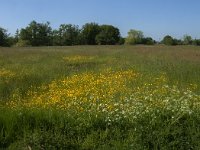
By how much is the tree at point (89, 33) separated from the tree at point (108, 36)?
1.87 meters

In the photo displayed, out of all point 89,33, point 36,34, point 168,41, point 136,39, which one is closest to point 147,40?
point 136,39

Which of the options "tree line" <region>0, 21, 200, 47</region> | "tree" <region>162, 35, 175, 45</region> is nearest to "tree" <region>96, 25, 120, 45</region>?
"tree line" <region>0, 21, 200, 47</region>

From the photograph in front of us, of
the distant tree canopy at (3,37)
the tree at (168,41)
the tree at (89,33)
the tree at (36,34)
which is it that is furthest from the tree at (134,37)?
the distant tree canopy at (3,37)

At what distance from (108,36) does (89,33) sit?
5113 millimetres

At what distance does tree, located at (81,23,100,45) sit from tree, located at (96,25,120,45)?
187cm

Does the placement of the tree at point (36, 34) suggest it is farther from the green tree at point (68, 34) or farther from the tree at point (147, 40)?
the tree at point (147, 40)

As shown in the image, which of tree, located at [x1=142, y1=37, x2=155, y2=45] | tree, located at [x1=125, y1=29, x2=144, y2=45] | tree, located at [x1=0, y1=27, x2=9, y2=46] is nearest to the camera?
tree, located at [x1=0, y1=27, x2=9, y2=46]

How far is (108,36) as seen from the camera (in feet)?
332

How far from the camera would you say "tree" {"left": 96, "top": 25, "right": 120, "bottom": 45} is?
326 ft

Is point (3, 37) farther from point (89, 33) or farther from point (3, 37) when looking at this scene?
Answer: point (89, 33)

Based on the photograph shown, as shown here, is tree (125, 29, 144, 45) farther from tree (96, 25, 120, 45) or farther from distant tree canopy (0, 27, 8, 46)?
distant tree canopy (0, 27, 8, 46)

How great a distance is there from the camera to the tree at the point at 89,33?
102 meters

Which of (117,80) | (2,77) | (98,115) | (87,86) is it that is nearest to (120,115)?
(98,115)

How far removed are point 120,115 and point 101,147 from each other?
1.00 meters
